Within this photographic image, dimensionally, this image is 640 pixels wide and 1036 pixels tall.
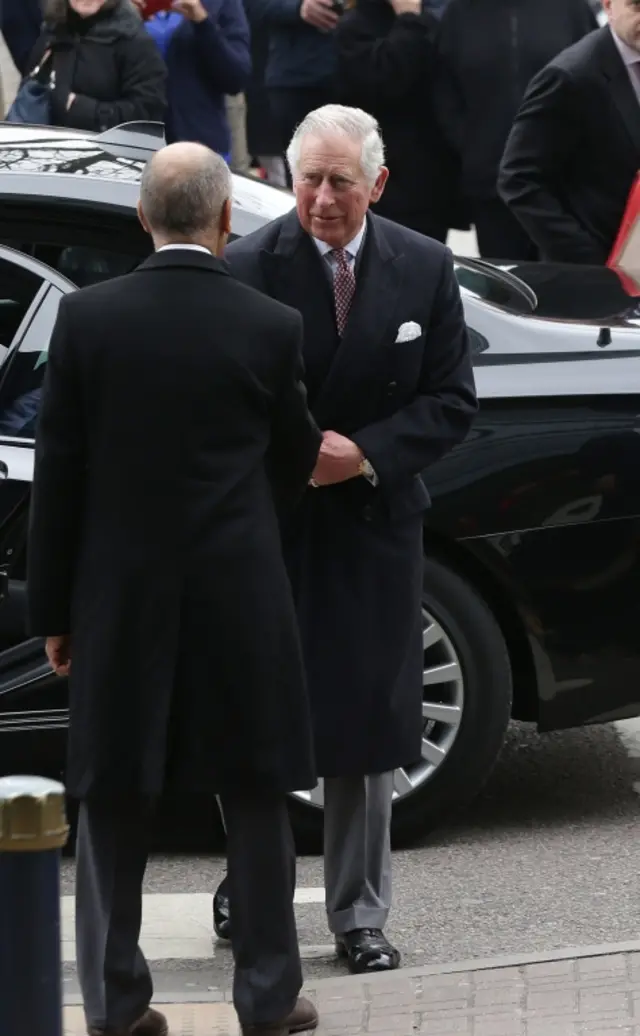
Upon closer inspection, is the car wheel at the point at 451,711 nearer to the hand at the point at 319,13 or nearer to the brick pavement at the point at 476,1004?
the brick pavement at the point at 476,1004

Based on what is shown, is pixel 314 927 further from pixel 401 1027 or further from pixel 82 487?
pixel 82 487

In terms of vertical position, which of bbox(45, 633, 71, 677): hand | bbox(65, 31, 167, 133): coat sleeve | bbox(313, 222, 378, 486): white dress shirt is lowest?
bbox(45, 633, 71, 677): hand

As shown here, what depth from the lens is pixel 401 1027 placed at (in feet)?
13.9

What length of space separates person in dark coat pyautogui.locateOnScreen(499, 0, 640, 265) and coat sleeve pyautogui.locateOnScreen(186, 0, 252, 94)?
232 cm

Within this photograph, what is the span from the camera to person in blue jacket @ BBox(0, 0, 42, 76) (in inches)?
394

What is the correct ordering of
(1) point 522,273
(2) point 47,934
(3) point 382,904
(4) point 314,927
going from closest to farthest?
(2) point 47,934 → (3) point 382,904 → (4) point 314,927 → (1) point 522,273

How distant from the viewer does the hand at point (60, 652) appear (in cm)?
401

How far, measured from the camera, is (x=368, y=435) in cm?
439

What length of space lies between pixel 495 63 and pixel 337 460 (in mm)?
4602

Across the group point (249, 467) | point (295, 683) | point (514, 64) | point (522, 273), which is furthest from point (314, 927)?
point (514, 64)

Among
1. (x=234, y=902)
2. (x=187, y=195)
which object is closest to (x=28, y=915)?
(x=234, y=902)

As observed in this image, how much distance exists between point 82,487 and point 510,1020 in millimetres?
1330

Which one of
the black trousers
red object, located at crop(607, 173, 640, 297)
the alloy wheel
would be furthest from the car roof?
the black trousers

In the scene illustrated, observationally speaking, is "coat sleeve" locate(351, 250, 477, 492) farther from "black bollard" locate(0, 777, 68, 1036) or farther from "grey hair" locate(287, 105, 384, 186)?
"black bollard" locate(0, 777, 68, 1036)
